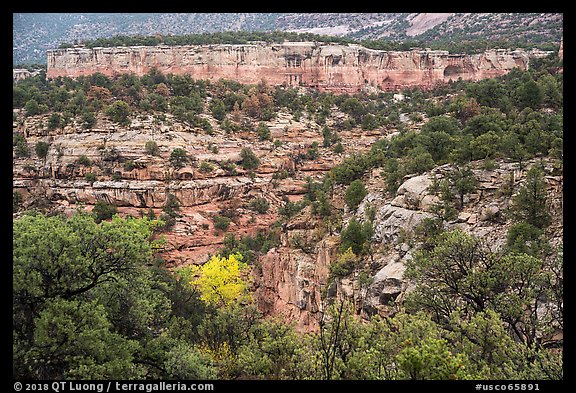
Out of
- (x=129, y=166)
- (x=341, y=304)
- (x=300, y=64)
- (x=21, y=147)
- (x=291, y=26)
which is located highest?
(x=291, y=26)

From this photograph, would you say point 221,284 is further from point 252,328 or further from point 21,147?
point 21,147

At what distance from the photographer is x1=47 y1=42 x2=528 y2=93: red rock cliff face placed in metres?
60.4

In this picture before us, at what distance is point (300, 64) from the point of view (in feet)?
210

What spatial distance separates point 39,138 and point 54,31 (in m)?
80.2

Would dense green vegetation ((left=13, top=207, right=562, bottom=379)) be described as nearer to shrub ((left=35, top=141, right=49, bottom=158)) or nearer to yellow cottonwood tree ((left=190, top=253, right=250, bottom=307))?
yellow cottonwood tree ((left=190, top=253, right=250, bottom=307))

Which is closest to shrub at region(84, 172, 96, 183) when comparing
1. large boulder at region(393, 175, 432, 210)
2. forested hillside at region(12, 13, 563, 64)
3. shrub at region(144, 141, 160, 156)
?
shrub at region(144, 141, 160, 156)

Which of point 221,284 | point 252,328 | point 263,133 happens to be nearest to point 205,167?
point 263,133

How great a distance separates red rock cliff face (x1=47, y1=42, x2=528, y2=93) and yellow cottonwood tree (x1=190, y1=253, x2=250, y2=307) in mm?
40870

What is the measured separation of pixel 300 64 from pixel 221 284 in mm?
45259

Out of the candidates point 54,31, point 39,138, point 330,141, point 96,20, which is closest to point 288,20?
point 96,20

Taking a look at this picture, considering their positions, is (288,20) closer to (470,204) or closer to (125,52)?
(125,52)

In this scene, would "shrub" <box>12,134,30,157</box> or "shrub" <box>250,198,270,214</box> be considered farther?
"shrub" <box>250,198,270,214</box>

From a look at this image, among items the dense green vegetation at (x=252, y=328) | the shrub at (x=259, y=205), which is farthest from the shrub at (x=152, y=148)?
the dense green vegetation at (x=252, y=328)

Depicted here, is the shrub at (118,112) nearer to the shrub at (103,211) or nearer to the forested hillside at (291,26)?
the shrub at (103,211)
